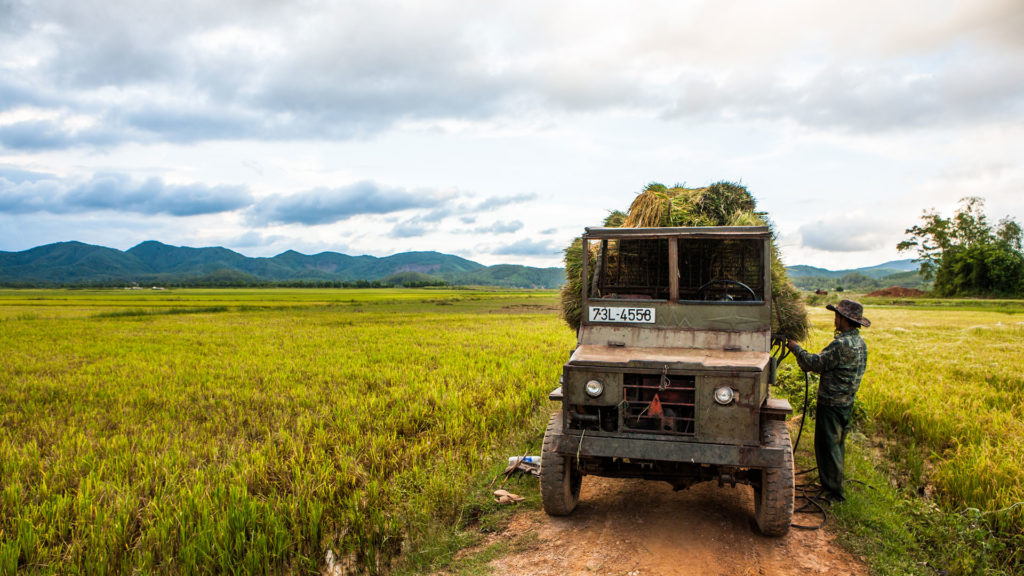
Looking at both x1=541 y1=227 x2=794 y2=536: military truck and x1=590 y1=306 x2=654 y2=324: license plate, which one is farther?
x1=590 y1=306 x2=654 y2=324: license plate

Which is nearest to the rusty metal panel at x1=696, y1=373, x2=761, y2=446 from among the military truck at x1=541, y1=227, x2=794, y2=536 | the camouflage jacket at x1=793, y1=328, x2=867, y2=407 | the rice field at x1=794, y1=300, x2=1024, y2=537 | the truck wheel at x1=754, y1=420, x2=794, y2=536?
the military truck at x1=541, y1=227, x2=794, y2=536

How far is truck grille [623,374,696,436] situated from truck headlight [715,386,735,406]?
19 cm

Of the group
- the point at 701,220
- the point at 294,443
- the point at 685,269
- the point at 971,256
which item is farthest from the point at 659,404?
the point at 971,256

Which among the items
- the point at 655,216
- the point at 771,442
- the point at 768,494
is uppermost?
the point at 655,216

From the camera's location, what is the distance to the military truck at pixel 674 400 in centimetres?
445

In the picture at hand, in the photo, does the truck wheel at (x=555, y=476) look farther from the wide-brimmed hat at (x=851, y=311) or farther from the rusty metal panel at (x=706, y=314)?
the wide-brimmed hat at (x=851, y=311)

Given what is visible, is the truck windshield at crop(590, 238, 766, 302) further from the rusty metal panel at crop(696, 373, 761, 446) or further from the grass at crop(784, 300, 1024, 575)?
the grass at crop(784, 300, 1024, 575)

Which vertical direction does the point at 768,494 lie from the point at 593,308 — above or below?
below

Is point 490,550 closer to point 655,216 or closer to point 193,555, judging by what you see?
point 193,555

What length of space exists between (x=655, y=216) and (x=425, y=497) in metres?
4.60

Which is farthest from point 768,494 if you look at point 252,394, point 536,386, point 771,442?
point 252,394

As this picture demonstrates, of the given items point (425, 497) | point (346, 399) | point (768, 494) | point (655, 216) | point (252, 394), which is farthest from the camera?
point (252, 394)

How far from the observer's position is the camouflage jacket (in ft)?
17.5

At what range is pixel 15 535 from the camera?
4.66 m
